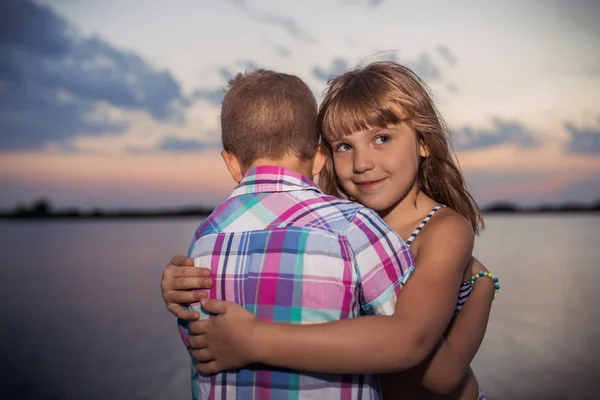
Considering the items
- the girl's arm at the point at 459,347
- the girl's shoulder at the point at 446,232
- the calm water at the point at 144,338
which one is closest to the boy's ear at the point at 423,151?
the girl's shoulder at the point at 446,232

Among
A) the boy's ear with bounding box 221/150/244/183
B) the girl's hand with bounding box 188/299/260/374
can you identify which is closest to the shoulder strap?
the boy's ear with bounding box 221/150/244/183

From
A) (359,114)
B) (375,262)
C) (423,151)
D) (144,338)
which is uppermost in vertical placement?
(359,114)

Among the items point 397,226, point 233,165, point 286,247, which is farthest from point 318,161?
point 397,226

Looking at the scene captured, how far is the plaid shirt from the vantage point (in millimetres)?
1610

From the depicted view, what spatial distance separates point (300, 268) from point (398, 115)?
925 millimetres

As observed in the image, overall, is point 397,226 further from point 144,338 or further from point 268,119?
point 144,338

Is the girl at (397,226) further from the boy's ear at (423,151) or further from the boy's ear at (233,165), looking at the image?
the boy's ear at (233,165)

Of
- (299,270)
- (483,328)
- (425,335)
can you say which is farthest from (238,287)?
(483,328)

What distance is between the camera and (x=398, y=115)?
2.26 metres

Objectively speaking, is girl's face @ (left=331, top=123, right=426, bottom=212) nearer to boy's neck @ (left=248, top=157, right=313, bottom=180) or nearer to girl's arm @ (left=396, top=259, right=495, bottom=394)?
boy's neck @ (left=248, top=157, right=313, bottom=180)

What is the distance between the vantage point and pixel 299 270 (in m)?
1.61

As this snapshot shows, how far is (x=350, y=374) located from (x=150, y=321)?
7.57m

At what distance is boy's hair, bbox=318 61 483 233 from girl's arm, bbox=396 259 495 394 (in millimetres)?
391

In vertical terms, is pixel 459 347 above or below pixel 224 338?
below
